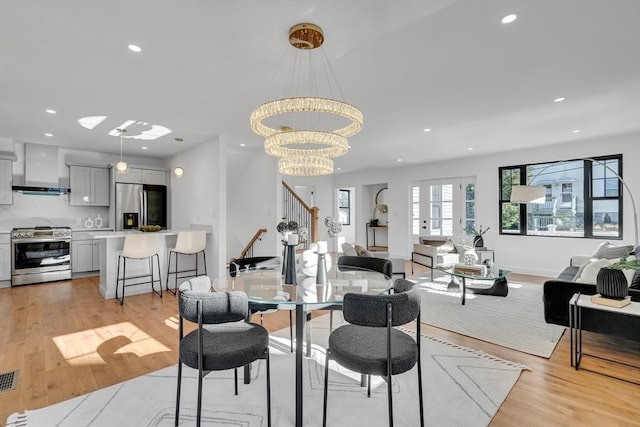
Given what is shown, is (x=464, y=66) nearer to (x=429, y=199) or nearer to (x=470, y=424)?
(x=470, y=424)

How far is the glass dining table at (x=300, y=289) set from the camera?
1812 mm

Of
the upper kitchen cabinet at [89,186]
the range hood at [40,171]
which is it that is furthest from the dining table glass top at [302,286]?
the range hood at [40,171]

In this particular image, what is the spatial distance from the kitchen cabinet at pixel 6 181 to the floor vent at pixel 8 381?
4.57 meters

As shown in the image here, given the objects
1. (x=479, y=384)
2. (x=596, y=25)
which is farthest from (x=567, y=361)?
(x=596, y=25)

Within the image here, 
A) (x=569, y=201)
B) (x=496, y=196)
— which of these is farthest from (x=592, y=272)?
(x=496, y=196)

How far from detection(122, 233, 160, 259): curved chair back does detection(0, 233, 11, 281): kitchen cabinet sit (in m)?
2.42

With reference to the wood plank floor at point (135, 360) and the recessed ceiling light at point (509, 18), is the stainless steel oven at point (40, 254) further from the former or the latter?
the recessed ceiling light at point (509, 18)

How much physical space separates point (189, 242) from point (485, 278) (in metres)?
4.15

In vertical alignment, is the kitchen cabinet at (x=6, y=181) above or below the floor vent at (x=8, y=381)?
above

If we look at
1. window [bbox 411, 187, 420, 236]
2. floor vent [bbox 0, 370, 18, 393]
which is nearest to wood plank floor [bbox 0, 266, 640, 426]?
floor vent [bbox 0, 370, 18, 393]

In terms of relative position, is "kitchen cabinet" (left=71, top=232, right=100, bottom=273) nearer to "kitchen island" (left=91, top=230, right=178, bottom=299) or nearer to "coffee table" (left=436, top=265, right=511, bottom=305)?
"kitchen island" (left=91, top=230, right=178, bottom=299)

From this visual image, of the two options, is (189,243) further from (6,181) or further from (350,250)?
(6,181)

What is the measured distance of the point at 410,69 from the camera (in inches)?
109

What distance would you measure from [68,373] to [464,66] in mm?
4048
